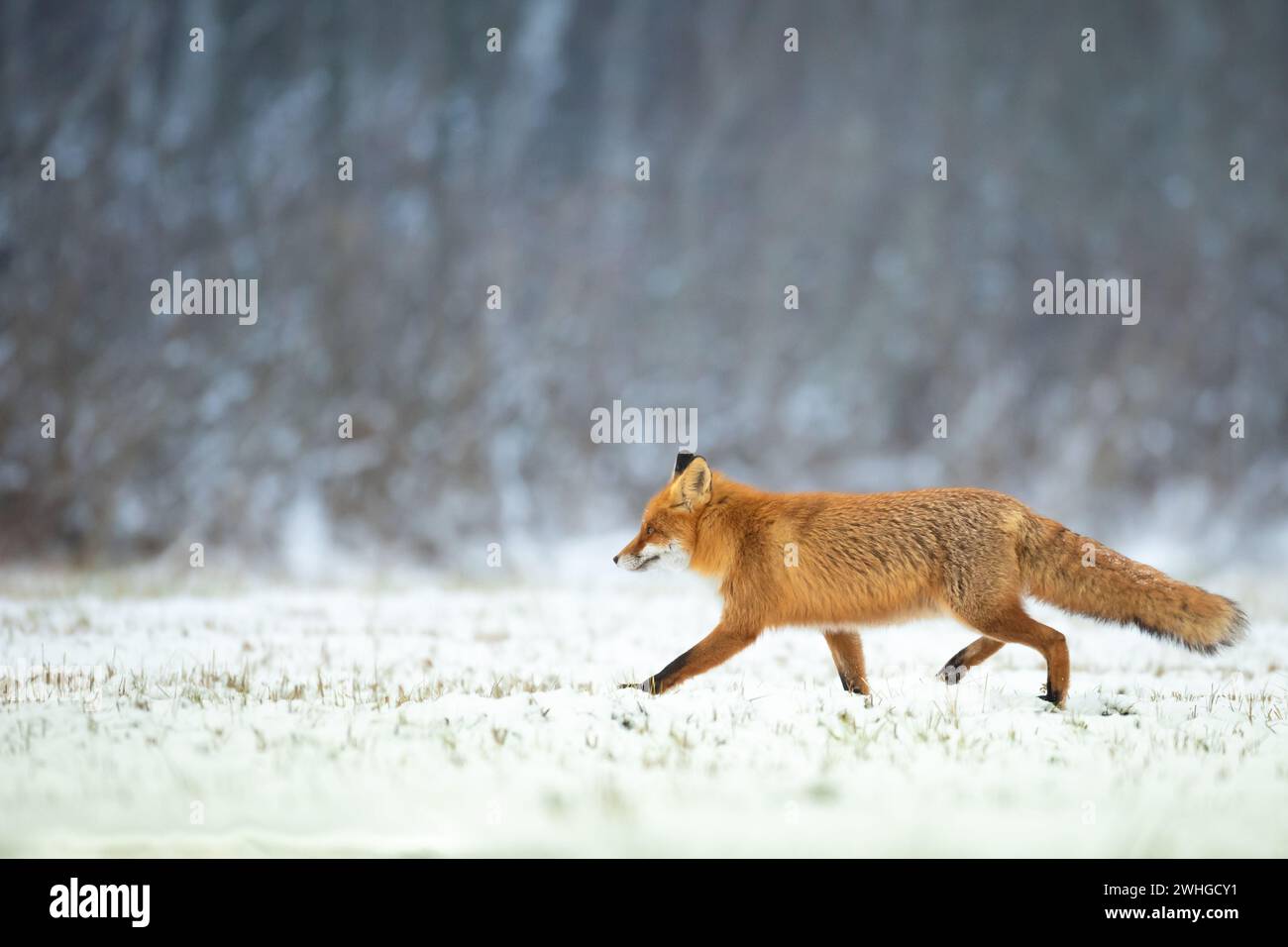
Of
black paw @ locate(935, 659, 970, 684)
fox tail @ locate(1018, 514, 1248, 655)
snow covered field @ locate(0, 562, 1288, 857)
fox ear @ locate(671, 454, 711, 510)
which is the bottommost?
snow covered field @ locate(0, 562, 1288, 857)

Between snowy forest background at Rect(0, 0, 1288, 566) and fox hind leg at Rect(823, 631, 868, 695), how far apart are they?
18.8 meters

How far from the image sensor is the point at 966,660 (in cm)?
783

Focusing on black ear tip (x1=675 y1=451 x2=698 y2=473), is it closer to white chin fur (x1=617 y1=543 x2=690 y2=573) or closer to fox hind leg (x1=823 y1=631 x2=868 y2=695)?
white chin fur (x1=617 y1=543 x2=690 y2=573)

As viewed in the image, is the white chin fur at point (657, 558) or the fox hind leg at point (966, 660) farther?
the fox hind leg at point (966, 660)

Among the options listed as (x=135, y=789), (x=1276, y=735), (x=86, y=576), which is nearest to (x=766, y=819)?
(x=135, y=789)

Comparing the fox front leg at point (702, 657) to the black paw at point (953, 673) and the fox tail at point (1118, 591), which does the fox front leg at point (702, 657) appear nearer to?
the black paw at point (953, 673)

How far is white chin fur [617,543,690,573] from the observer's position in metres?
7.67

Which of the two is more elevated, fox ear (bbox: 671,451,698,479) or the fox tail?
fox ear (bbox: 671,451,698,479)

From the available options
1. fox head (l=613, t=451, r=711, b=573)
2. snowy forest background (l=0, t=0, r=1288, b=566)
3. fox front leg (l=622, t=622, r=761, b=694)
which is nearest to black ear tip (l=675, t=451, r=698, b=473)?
fox head (l=613, t=451, r=711, b=573)

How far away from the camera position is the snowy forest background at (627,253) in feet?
90.4

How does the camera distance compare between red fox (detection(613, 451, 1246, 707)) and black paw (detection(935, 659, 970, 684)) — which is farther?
black paw (detection(935, 659, 970, 684))

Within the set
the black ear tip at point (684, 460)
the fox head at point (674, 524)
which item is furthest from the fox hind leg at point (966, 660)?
the black ear tip at point (684, 460)

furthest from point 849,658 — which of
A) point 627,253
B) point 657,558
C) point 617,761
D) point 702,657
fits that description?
point 627,253

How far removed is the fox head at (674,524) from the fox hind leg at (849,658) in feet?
3.87
